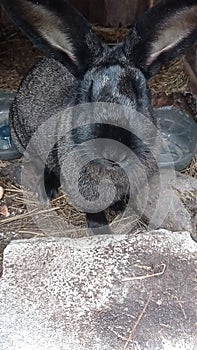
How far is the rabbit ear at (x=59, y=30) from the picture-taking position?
2.89 meters

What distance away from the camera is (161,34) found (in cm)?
303

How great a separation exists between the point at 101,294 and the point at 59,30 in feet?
4.23

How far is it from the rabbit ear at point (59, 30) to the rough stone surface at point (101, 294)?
920 millimetres

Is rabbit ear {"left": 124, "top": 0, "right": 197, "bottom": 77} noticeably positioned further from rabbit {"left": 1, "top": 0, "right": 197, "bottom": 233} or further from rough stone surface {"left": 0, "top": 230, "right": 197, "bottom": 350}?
rough stone surface {"left": 0, "top": 230, "right": 197, "bottom": 350}

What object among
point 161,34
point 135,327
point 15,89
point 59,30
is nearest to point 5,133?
point 15,89

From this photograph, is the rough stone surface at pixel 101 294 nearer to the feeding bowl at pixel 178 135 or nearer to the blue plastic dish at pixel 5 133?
the feeding bowl at pixel 178 135

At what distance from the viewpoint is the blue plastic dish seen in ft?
13.8

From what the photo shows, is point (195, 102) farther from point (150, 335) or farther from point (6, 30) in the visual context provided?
point (150, 335)

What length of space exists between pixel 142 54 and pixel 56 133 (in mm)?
708

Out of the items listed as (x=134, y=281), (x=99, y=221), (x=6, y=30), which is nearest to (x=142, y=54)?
(x=99, y=221)

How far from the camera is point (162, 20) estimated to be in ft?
9.83

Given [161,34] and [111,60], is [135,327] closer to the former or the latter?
[111,60]

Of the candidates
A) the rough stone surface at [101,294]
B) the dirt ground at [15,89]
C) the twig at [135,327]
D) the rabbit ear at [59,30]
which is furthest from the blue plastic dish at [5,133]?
the twig at [135,327]

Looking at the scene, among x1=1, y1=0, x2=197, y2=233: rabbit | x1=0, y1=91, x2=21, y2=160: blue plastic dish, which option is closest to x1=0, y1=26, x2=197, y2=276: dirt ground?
x1=0, y1=91, x2=21, y2=160: blue plastic dish
